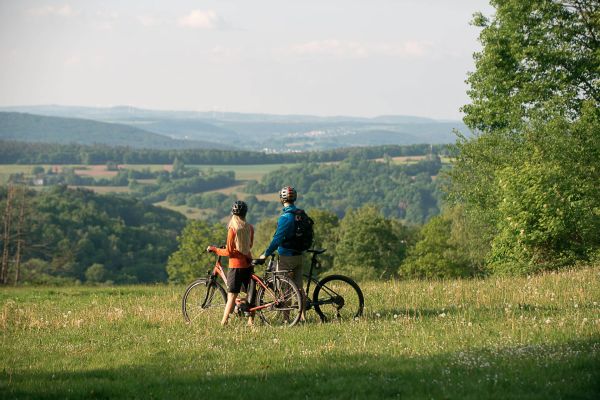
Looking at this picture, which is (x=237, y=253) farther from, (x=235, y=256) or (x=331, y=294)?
(x=331, y=294)

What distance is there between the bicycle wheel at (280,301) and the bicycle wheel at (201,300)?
2.99ft

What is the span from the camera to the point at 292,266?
1260cm

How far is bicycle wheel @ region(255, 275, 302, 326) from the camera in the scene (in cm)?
1228

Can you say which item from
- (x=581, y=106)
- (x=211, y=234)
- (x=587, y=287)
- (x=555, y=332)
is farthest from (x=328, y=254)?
(x=555, y=332)

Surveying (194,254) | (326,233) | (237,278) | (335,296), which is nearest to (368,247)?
(326,233)

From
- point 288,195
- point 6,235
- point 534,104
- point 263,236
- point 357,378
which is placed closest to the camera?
point 357,378

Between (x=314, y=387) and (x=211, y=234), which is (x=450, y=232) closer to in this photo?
(x=211, y=234)

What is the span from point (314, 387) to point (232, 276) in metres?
4.68

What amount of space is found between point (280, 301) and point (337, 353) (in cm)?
281

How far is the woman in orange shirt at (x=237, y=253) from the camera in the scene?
12.4m

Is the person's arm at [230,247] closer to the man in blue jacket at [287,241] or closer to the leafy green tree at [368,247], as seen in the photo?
the man in blue jacket at [287,241]

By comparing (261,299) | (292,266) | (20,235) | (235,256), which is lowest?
(20,235)

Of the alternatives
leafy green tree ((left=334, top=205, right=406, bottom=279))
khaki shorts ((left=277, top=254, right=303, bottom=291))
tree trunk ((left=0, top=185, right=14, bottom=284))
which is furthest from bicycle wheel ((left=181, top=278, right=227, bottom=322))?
leafy green tree ((left=334, top=205, right=406, bottom=279))

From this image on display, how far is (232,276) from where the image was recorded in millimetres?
12547
